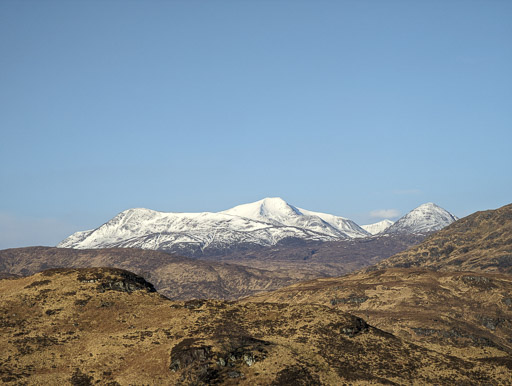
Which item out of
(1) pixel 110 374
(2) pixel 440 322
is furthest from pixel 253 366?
(2) pixel 440 322

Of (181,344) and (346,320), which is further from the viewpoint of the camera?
(346,320)

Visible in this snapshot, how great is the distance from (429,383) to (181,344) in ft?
139

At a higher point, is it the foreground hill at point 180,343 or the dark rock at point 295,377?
the foreground hill at point 180,343

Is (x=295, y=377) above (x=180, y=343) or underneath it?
underneath

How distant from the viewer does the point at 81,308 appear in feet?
365

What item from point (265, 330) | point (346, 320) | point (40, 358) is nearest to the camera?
point (40, 358)

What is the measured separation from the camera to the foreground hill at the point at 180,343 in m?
91.2

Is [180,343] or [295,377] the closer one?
[295,377]

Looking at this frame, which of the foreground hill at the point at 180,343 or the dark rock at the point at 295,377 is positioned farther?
the foreground hill at the point at 180,343

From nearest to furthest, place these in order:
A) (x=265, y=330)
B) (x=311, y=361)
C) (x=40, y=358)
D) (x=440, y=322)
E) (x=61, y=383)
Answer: (x=61, y=383), (x=40, y=358), (x=311, y=361), (x=265, y=330), (x=440, y=322)

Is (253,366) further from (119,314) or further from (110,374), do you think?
(119,314)

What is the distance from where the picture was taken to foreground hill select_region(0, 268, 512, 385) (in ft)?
299

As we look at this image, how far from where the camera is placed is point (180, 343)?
321 ft

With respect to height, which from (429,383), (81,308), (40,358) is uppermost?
(81,308)
